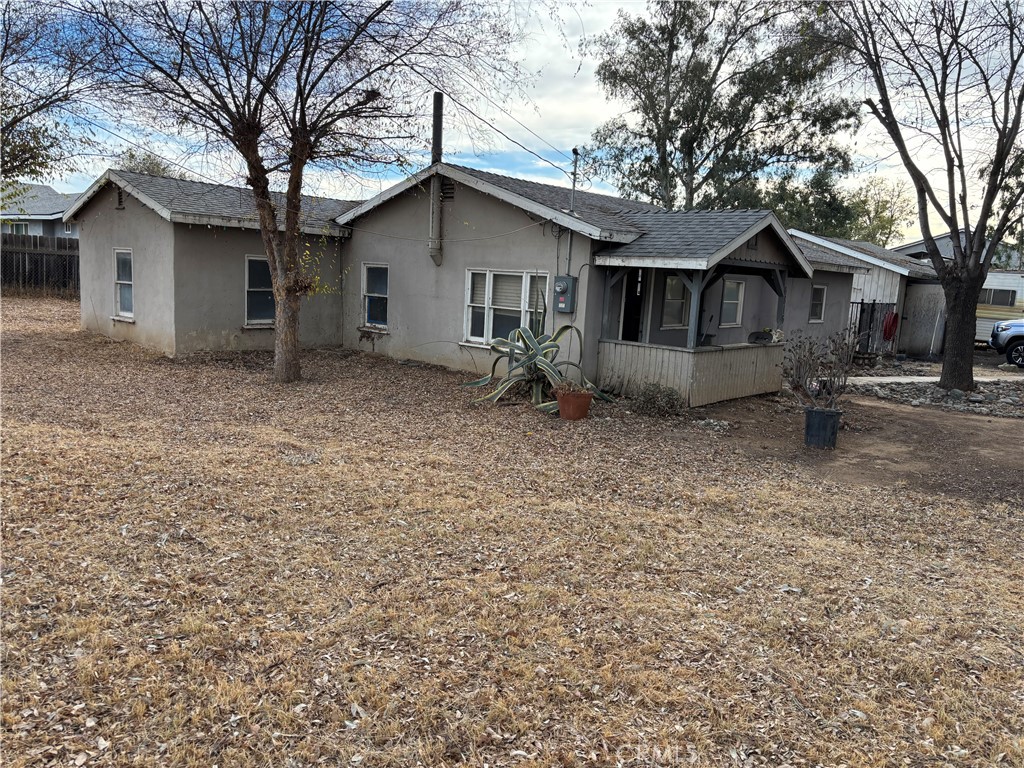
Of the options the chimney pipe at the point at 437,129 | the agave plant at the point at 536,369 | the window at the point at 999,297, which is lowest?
the agave plant at the point at 536,369

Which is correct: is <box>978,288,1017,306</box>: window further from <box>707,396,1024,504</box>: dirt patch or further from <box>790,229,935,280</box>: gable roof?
<box>707,396,1024,504</box>: dirt patch

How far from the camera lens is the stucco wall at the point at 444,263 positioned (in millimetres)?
11148

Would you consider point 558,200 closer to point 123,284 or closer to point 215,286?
point 215,286

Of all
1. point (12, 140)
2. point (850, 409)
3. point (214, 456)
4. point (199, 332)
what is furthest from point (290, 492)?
point (12, 140)

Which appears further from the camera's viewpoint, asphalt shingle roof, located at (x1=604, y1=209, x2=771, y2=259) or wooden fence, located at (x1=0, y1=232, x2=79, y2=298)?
wooden fence, located at (x1=0, y1=232, x2=79, y2=298)

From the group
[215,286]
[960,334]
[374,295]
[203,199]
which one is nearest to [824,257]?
[960,334]

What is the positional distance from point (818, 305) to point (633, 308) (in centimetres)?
755

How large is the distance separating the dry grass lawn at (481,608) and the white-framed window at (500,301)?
14.8ft

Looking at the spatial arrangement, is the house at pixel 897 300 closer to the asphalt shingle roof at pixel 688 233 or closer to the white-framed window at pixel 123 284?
the asphalt shingle roof at pixel 688 233

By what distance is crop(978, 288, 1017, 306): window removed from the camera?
2303 cm

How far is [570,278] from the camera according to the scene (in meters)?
10.7

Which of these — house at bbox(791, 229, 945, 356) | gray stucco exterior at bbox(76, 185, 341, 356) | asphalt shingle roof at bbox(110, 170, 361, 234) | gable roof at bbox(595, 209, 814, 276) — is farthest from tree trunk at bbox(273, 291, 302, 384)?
house at bbox(791, 229, 945, 356)

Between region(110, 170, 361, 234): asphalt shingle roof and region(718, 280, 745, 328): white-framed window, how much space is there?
792 cm

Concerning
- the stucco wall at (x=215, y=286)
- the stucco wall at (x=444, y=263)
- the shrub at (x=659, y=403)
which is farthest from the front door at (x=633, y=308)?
the stucco wall at (x=215, y=286)
